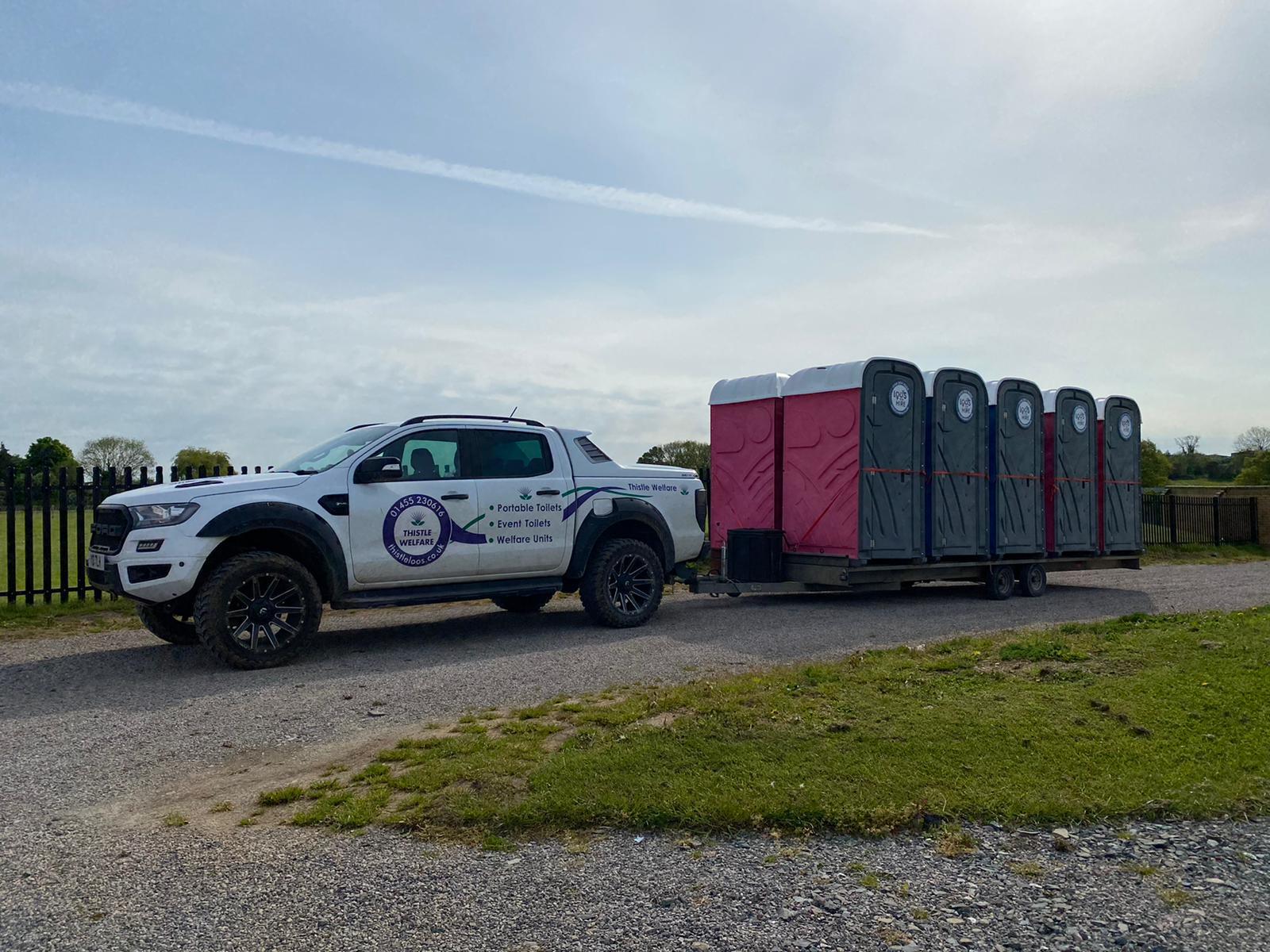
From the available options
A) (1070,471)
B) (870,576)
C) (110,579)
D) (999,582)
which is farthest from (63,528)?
(1070,471)

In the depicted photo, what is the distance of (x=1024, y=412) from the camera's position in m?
14.4

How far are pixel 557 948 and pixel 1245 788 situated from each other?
11.7 feet

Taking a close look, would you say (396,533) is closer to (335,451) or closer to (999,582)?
(335,451)

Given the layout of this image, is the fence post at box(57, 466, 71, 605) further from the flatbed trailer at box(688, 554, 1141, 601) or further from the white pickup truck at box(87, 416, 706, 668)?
the flatbed trailer at box(688, 554, 1141, 601)

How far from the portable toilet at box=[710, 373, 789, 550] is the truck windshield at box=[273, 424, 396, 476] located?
520cm

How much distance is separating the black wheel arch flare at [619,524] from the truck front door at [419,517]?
1178 millimetres

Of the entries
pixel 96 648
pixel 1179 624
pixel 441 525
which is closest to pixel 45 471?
pixel 96 648

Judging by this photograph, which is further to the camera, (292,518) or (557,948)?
(292,518)

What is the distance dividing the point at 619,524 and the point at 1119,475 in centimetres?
966

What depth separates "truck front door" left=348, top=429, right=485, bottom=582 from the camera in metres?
9.08

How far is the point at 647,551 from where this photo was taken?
10.9 m

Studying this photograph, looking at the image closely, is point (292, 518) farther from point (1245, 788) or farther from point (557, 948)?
point (1245, 788)

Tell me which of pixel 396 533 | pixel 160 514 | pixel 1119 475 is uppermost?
pixel 1119 475

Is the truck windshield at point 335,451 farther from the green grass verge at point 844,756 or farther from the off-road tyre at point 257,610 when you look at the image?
the green grass verge at point 844,756
